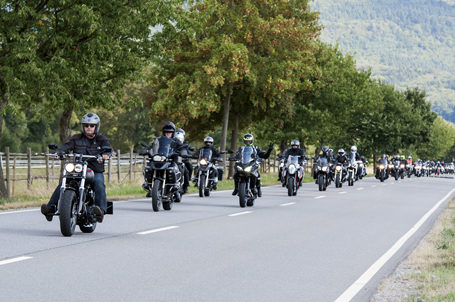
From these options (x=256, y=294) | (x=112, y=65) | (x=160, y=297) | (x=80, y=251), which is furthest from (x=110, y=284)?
(x=112, y=65)

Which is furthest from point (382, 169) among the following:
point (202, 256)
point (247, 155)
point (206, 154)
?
point (202, 256)

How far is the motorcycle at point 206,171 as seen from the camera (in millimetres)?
21406

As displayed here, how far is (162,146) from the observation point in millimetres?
16016

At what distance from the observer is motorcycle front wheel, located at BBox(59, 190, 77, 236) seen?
10109 mm

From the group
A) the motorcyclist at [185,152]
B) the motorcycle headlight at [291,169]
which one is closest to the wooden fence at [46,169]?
the motorcyclist at [185,152]

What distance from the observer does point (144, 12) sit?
66.4 feet

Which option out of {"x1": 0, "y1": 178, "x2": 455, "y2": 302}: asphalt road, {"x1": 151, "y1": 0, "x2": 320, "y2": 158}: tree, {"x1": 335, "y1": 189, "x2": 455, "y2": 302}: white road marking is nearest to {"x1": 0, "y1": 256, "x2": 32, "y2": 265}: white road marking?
{"x1": 0, "y1": 178, "x2": 455, "y2": 302}: asphalt road

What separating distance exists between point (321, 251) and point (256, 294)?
339 cm

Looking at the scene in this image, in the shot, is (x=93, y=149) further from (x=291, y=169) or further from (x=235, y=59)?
(x=235, y=59)

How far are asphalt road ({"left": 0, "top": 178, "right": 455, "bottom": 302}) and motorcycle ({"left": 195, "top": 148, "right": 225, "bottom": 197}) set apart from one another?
5.44 meters

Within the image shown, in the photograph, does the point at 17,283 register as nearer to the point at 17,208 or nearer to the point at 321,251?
the point at 321,251

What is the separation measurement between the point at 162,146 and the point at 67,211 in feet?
19.6

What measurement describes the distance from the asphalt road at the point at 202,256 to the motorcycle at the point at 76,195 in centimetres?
21

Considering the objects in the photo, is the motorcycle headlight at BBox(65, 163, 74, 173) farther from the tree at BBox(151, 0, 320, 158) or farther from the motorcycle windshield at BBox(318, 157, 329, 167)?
the tree at BBox(151, 0, 320, 158)
